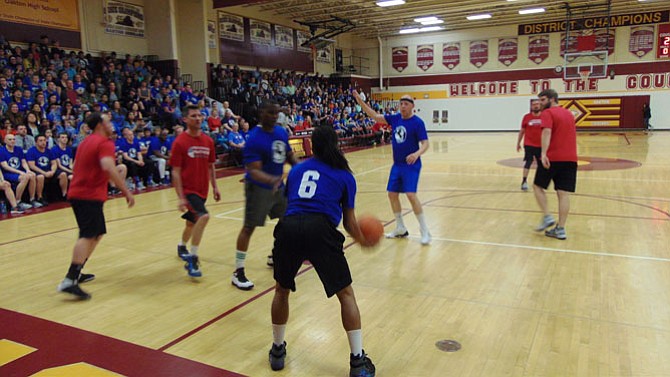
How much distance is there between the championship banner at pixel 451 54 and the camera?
3238 cm

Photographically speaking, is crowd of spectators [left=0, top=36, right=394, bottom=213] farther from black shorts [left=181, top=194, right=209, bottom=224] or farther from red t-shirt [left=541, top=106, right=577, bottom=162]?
red t-shirt [left=541, top=106, right=577, bottom=162]

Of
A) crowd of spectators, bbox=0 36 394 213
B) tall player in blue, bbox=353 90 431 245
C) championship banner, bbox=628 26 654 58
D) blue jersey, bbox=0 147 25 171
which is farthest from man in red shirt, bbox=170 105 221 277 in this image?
championship banner, bbox=628 26 654 58

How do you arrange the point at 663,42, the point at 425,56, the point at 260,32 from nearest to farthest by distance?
the point at 260,32 < the point at 663,42 < the point at 425,56

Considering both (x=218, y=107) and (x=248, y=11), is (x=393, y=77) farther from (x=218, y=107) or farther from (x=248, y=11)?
(x=218, y=107)

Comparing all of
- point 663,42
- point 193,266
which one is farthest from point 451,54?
point 193,266

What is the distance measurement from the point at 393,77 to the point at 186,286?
31.3 meters

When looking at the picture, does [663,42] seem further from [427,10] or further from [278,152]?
[278,152]

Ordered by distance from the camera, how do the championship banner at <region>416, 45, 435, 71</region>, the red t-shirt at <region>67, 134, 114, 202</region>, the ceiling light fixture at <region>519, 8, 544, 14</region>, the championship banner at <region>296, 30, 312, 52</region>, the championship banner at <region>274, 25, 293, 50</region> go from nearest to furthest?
the red t-shirt at <region>67, 134, 114, 202</region>, the ceiling light fixture at <region>519, 8, 544, 14</region>, the championship banner at <region>274, 25, 293, 50</region>, the championship banner at <region>296, 30, 312, 52</region>, the championship banner at <region>416, 45, 435, 71</region>

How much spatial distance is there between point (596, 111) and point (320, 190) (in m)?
31.1

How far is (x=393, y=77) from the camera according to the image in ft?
114

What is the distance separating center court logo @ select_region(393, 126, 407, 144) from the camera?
650 centimetres

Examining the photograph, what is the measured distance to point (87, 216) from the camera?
15.9 feet

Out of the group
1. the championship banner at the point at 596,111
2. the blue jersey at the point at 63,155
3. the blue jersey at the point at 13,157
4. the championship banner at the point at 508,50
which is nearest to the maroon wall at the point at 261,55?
the championship banner at the point at 508,50

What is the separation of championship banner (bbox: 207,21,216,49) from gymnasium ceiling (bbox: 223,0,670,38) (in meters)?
1.11
